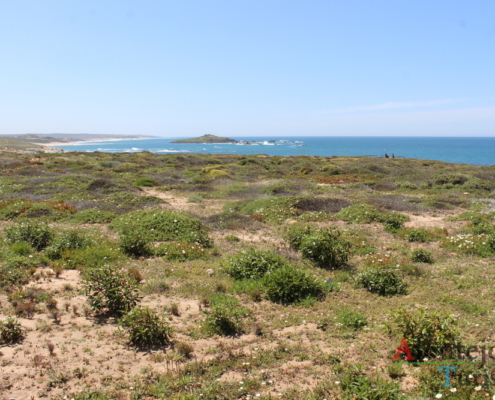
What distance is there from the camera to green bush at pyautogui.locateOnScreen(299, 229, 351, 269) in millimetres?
10547

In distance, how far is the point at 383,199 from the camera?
69.1 feet

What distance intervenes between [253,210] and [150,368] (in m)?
13.5

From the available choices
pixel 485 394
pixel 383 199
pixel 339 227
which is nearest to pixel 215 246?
pixel 339 227

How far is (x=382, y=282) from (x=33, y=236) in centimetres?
1052

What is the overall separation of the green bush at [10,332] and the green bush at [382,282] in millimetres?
7193

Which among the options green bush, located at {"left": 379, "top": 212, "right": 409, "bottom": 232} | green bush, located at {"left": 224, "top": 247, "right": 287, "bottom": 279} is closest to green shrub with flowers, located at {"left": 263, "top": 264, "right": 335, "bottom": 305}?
green bush, located at {"left": 224, "top": 247, "right": 287, "bottom": 279}

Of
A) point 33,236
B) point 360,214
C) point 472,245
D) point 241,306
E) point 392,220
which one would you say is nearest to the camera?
point 241,306

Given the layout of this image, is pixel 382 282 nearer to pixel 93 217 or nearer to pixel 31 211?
pixel 93 217

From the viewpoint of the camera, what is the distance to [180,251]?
11352 millimetres

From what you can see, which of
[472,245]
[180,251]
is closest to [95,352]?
[180,251]

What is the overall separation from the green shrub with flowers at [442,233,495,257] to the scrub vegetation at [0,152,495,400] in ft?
0.16

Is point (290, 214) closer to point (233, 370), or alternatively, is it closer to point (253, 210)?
point (253, 210)

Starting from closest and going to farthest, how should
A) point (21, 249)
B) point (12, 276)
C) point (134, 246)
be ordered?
point (12, 276), point (21, 249), point (134, 246)

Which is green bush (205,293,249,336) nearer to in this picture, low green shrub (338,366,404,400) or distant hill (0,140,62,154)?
low green shrub (338,366,404,400)
